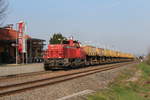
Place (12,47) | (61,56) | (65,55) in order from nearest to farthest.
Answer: (61,56)
(65,55)
(12,47)

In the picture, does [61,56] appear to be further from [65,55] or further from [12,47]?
[12,47]

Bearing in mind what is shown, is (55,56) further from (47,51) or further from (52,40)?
(52,40)

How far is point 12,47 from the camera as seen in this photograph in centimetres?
4119

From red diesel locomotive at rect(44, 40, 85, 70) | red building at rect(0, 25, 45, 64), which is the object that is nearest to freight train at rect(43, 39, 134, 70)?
red diesel locomotive at rect(44, 40, 85, 70)

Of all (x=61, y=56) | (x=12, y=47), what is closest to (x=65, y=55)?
(x=61, y=56)

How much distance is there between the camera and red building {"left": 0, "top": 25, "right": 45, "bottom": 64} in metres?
38.4

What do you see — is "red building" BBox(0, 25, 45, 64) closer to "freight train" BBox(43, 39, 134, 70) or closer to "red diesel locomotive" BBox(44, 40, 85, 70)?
"freight train" BBox(43, 39, 134, 70)

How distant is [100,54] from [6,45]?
1685cm

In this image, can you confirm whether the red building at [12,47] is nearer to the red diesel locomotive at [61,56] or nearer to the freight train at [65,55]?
the freight train at [65,55]

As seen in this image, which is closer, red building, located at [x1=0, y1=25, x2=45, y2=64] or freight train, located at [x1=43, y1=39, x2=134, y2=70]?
freight train, located at [x1=43, y1=39, x2=134, y2=70]

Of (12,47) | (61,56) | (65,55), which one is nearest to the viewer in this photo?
(61,56)

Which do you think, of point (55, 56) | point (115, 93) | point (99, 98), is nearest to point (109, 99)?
point (99, 98)

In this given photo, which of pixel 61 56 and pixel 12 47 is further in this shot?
pixel 12 47

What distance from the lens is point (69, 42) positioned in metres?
25.1
